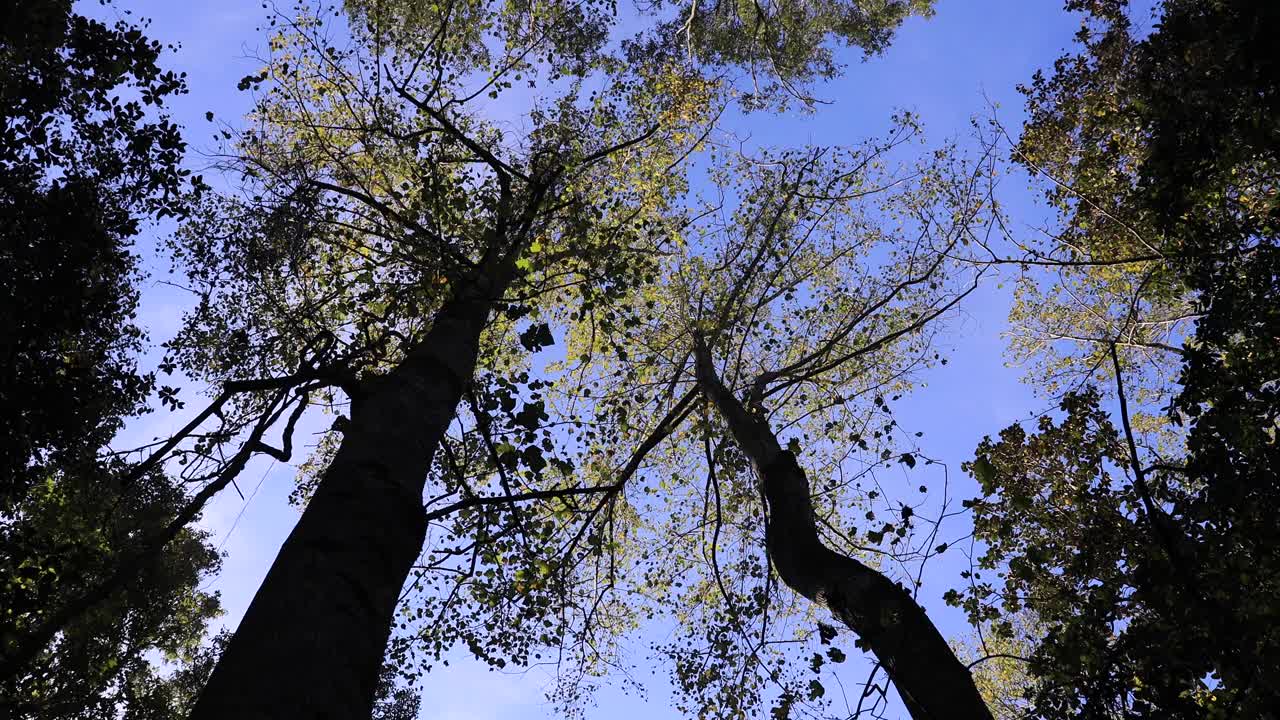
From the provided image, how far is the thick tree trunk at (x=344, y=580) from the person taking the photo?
247 centimetres

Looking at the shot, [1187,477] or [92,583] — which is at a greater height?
[1187,477]

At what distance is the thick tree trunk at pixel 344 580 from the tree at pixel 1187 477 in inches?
173

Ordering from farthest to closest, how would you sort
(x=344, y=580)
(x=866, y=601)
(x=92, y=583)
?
(x=92, y=583) < (x=866, y=601) < (x=344, y=580)

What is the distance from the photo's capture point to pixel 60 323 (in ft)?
20.6

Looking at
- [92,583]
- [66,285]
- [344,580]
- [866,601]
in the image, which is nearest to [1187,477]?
[866,601]

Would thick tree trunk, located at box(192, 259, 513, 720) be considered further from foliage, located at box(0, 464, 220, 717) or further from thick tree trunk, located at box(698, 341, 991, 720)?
thick tree trunk, located at box(698, 341, 991, 720)

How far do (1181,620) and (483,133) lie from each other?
1110 centimetres

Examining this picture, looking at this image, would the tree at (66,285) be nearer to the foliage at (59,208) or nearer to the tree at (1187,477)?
the foliage at (59,208)

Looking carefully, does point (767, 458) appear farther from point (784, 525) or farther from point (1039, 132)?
point (1039, 132)

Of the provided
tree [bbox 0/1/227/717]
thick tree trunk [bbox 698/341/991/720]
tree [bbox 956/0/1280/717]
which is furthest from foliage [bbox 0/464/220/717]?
tree [bbox 956/0/1280/717]

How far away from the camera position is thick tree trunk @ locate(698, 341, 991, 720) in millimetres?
5242

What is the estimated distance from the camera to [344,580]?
3.01 m

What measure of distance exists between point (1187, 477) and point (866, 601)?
3582 mm

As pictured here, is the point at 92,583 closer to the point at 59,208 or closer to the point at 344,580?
the point at 59,208
